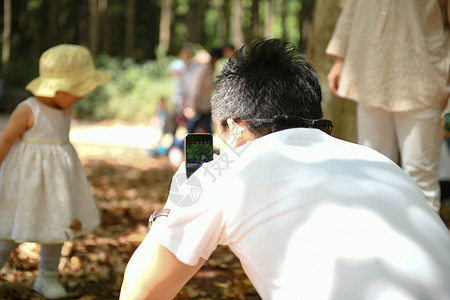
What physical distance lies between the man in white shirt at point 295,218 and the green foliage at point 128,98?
17744mm

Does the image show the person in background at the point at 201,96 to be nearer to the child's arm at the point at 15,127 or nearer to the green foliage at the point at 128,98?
the child's arm at the point at 15,127

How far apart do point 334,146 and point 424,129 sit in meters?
2.19

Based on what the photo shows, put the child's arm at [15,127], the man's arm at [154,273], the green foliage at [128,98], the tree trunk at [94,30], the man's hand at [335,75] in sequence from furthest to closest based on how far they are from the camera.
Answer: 1. the tree trunk at [94,30]
2. the green foliage at [128,98]
3. the man's hand at [335,75]
4. the child's arm at [15,127]
5. the man's arm at [154,273]

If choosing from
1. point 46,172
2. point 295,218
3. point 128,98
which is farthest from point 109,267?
point 128,98

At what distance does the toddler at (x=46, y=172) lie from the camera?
3.49 metres

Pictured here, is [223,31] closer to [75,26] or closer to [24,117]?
[75,26]

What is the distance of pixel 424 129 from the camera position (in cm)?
370

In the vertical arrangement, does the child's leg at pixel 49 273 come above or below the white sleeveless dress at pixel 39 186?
Result: below

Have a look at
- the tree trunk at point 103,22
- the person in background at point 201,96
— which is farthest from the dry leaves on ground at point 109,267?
the tree trunk at point 103,22

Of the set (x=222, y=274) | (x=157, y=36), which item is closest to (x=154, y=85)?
(x=222, y=274)

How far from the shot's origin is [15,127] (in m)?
3.46

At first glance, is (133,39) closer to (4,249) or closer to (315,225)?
(4,249)

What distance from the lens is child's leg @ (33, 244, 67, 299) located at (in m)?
3.60

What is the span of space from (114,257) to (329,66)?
3.03 metres
